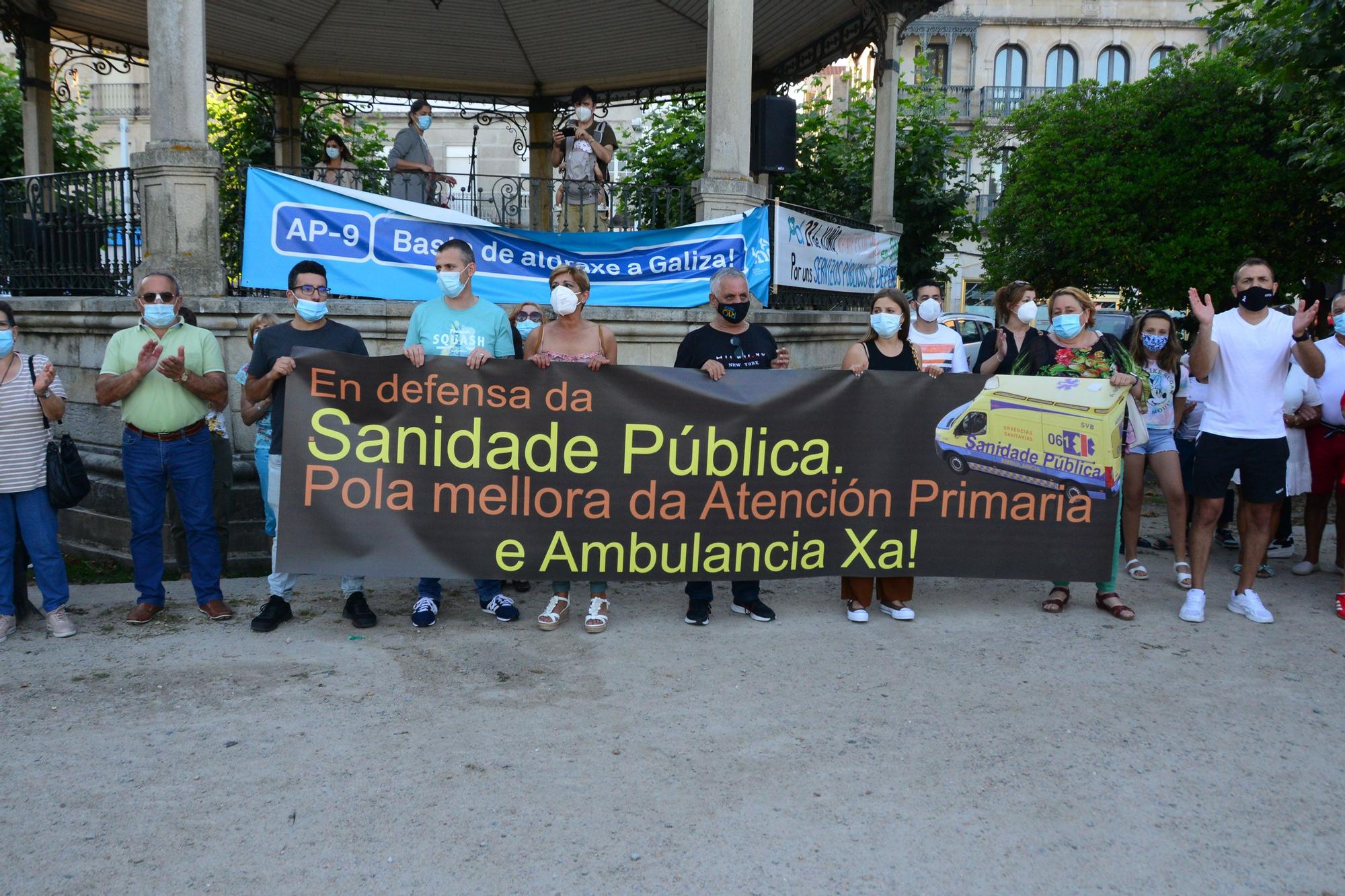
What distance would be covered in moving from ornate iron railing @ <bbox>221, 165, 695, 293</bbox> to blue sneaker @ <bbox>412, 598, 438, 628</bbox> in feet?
11.5

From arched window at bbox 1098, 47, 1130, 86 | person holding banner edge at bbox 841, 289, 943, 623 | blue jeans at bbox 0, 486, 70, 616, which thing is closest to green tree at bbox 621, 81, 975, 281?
person holding banner edge at bbox 841, 289, 943, 623

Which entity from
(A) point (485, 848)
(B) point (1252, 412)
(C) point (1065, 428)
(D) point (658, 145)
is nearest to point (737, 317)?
(C) point (1065, 428)

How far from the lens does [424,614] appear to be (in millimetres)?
5961

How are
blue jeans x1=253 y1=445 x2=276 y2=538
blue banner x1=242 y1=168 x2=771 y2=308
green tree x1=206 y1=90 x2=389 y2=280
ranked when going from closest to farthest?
blue jeans x1=253 y1=445 x2=276 y2=538 < blue banner x1=242 y1=168 x2=771 y2=308 < green tree x1=206 y1=90 x2=389 y2=280

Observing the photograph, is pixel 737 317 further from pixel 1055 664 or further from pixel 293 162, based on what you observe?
pixel 293 162

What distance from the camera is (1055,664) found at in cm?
545

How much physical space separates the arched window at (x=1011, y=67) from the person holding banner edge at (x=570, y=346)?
43.6m

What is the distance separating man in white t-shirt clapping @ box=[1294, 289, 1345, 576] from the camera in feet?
23.8

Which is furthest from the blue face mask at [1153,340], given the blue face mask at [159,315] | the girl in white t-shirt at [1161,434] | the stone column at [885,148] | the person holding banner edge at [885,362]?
the blue face mask at [159,315]

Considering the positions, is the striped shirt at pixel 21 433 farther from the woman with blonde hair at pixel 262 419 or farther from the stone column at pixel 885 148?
the stone column at pixel 885 148

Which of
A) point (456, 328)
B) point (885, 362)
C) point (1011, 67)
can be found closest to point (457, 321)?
point (456, 328)

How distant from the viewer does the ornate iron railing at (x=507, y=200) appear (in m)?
8.79

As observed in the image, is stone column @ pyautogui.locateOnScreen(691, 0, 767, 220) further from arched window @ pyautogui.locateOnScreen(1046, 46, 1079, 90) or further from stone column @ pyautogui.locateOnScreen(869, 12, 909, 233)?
arched window @ pyautogui.locateOnScreen(1046, 46, 1079, 90)

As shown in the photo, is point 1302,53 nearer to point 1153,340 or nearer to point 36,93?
point 1153,340
